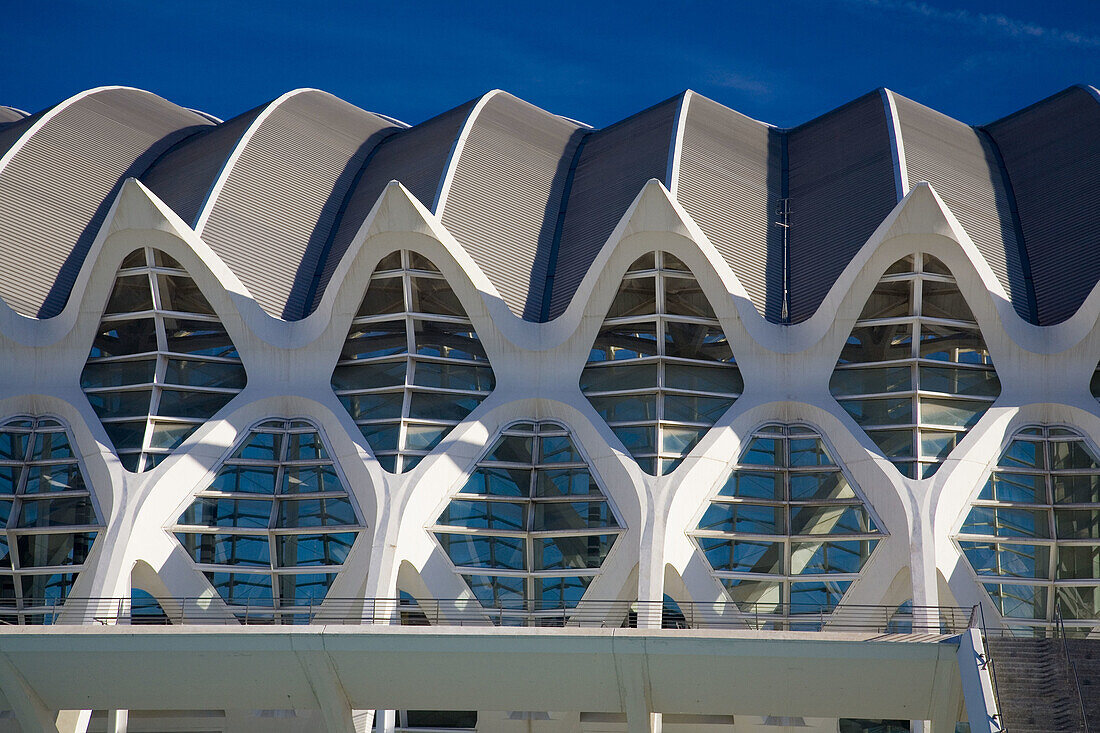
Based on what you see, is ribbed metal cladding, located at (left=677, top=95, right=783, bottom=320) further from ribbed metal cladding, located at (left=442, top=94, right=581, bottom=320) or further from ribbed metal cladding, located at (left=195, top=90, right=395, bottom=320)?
ribbed metal cladding, located at (left=195, top=90, right=395, bottom=320)

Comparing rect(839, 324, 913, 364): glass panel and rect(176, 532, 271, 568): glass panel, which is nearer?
rect(176, 532, 271, 568): glass panel

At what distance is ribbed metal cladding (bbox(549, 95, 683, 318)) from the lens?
3816 cm

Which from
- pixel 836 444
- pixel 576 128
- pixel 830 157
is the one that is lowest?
pixel 836 444

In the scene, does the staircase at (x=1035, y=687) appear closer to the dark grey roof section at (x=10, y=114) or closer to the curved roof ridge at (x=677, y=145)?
the curved roof ridge at (x=677, y=145)

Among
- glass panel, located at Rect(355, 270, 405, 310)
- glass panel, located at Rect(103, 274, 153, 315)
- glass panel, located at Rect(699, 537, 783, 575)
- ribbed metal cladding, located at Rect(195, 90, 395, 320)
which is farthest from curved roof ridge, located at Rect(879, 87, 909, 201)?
glass panel, located at Rect(103, 274, 153, 315)

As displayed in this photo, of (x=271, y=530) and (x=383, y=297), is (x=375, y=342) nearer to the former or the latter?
(x=383, y=297)

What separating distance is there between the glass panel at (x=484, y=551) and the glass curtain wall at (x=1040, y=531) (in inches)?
482

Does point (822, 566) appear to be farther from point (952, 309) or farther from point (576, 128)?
point (576, 128)

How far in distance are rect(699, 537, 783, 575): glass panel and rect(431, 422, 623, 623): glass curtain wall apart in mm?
2696

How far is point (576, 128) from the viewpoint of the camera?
50.2 metres

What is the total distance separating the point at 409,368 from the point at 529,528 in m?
5.98

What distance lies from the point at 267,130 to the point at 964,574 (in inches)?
1103

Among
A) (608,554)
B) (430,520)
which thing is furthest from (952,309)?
(430,520)

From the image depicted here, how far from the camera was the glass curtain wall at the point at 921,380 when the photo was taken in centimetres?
3428
